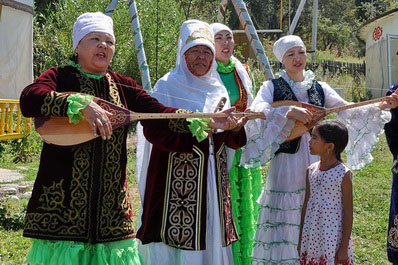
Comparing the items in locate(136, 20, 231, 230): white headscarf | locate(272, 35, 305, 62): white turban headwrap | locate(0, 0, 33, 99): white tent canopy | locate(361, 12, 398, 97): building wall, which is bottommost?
locate(136, 20, 231, 230): white headscarf

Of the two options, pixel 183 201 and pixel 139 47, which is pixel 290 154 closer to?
pixel 183 201

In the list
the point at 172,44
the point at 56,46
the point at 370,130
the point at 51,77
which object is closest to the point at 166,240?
the point at 51,77

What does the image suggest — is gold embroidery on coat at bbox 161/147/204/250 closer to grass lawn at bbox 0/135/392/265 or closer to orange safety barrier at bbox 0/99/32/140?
grass lawn at bbox 0/135/392/265

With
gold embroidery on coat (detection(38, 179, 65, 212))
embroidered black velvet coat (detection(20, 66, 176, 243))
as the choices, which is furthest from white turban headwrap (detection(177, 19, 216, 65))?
gold embroidery on coat (detection(38, 179, 65, 212))

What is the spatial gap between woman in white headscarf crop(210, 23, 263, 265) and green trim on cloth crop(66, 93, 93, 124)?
162cm

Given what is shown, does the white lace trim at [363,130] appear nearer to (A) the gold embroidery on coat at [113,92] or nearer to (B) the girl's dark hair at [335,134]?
(B) the girl's dark hair at [335,134]

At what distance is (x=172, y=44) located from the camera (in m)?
10.4

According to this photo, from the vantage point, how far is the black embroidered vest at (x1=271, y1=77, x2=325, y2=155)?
164 inches

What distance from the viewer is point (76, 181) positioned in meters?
3.00

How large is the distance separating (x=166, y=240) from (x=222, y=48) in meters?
1.84

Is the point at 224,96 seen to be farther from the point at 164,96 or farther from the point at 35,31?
the point at 35,31

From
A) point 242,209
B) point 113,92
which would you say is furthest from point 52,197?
point 242,209

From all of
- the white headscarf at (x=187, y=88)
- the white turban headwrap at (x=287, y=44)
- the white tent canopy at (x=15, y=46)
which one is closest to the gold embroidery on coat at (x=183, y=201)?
the white headscarf at (x=187, y=88)

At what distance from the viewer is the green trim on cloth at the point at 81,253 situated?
293 centimetres
